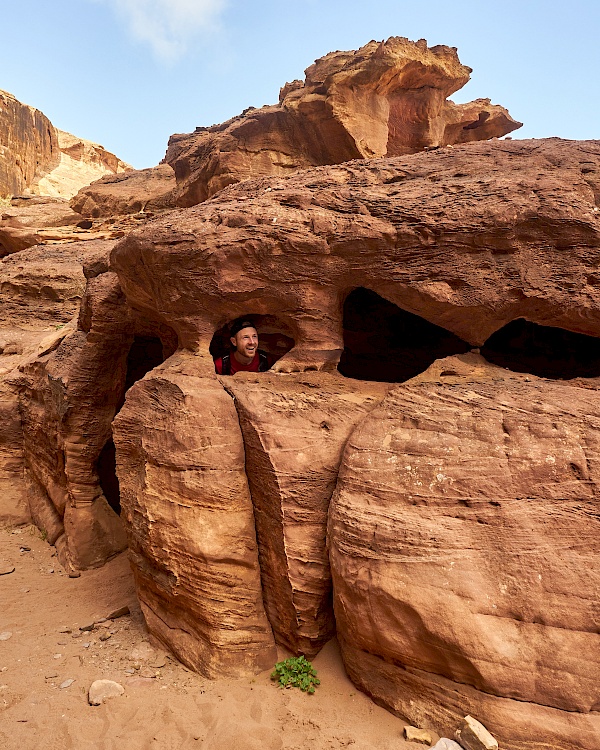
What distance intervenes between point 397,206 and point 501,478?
2.28 metres

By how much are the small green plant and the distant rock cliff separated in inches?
1067

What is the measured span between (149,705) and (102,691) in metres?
0.38

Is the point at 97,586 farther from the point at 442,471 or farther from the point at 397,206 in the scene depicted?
the point at 397,206

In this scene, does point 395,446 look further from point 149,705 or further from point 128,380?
point 128,380

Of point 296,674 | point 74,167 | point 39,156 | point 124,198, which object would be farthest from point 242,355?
point 74,167

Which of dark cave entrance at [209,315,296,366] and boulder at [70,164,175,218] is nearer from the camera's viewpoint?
dark cave entrance at [209,315,296,366]

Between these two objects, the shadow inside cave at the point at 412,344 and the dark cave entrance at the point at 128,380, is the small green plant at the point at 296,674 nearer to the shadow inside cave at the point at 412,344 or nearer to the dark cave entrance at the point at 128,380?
the shadow inside cave at the point at 412,344

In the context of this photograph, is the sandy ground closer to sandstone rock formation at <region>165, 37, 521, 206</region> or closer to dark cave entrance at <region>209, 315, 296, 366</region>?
dark cave entrance at <region>209, 315, 296, 366</region>

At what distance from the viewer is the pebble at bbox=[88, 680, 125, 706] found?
135 inches

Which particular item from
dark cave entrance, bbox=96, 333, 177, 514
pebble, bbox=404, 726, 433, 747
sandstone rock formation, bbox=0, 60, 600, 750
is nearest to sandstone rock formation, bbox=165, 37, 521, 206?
dark cave entrance, bbox=96, 333, 177, 514

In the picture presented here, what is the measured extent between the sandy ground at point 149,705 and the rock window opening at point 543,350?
334 cm

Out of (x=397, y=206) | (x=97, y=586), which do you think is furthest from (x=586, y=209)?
(x=97, y=586)

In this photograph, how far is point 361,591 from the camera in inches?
124

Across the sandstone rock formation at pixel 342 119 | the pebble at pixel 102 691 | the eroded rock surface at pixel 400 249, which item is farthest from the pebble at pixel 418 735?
the sandstone rock formation at pixel 342 119
